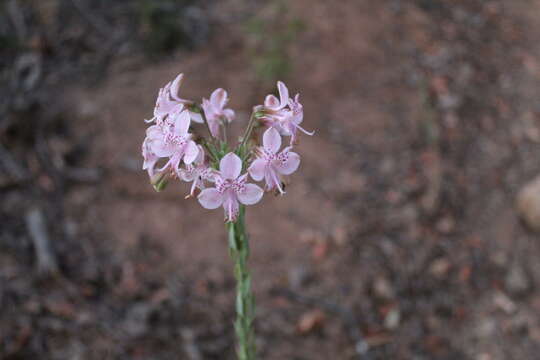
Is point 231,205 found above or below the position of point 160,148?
below

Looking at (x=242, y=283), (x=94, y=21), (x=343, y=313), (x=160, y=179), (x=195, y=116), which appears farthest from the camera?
(x=94, y=21)

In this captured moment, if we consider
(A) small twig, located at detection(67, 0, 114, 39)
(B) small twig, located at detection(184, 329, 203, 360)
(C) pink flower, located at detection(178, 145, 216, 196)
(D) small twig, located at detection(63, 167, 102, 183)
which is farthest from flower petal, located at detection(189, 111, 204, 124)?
(A) small twig, located at detection(67, 0, 114, 39)

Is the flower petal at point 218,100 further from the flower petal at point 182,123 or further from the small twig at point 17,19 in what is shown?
the small twig at point 17,19

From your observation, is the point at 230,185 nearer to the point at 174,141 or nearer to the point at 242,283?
the point at 174,141

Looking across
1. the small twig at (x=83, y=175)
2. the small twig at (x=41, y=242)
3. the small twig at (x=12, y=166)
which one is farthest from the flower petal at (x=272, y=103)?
the small twig at (x=12, y=166)

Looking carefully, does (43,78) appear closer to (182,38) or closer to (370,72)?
(182,38)

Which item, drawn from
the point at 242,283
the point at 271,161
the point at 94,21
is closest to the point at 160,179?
the point at 271,161

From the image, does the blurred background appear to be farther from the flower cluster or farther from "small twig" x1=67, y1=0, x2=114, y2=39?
the flower cluster
